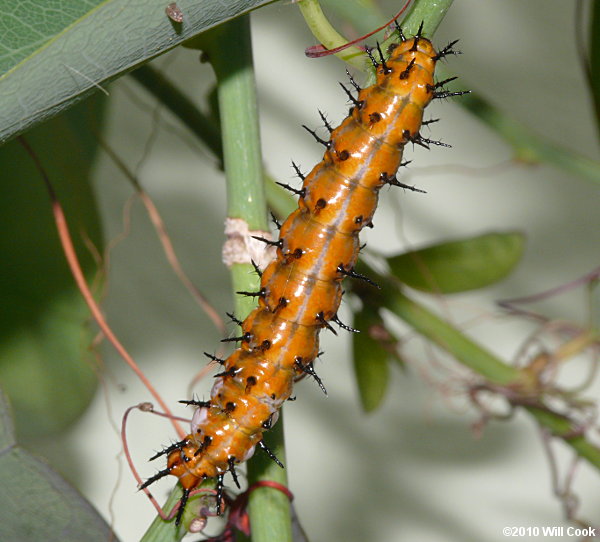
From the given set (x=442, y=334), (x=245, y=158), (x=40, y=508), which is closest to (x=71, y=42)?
(x=245, y=158)

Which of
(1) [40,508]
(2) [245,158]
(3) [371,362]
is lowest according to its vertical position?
(1) [40,508]

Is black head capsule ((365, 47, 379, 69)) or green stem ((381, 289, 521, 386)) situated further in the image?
green stem ((381, 289, 521, 386))

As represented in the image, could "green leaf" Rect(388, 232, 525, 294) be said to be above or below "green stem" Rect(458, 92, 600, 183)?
below

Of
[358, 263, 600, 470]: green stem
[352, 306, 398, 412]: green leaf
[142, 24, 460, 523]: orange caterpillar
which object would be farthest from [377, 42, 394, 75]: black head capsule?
[352, 306, 398, 412]: green leaf

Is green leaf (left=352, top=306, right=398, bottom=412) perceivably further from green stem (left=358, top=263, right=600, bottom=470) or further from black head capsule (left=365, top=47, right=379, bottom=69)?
black head capsule (left=365, top=47, right=379, bottom=69)

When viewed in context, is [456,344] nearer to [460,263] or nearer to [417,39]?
[460,263]

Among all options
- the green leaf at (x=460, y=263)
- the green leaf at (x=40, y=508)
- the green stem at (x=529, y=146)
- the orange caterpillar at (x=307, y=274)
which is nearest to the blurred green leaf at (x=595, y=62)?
the green stem at (x=529, y=146)

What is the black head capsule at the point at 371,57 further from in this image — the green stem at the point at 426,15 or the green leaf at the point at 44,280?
the green leaf at the point at 44,280

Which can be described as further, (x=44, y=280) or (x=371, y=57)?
(x=44, y=280)
